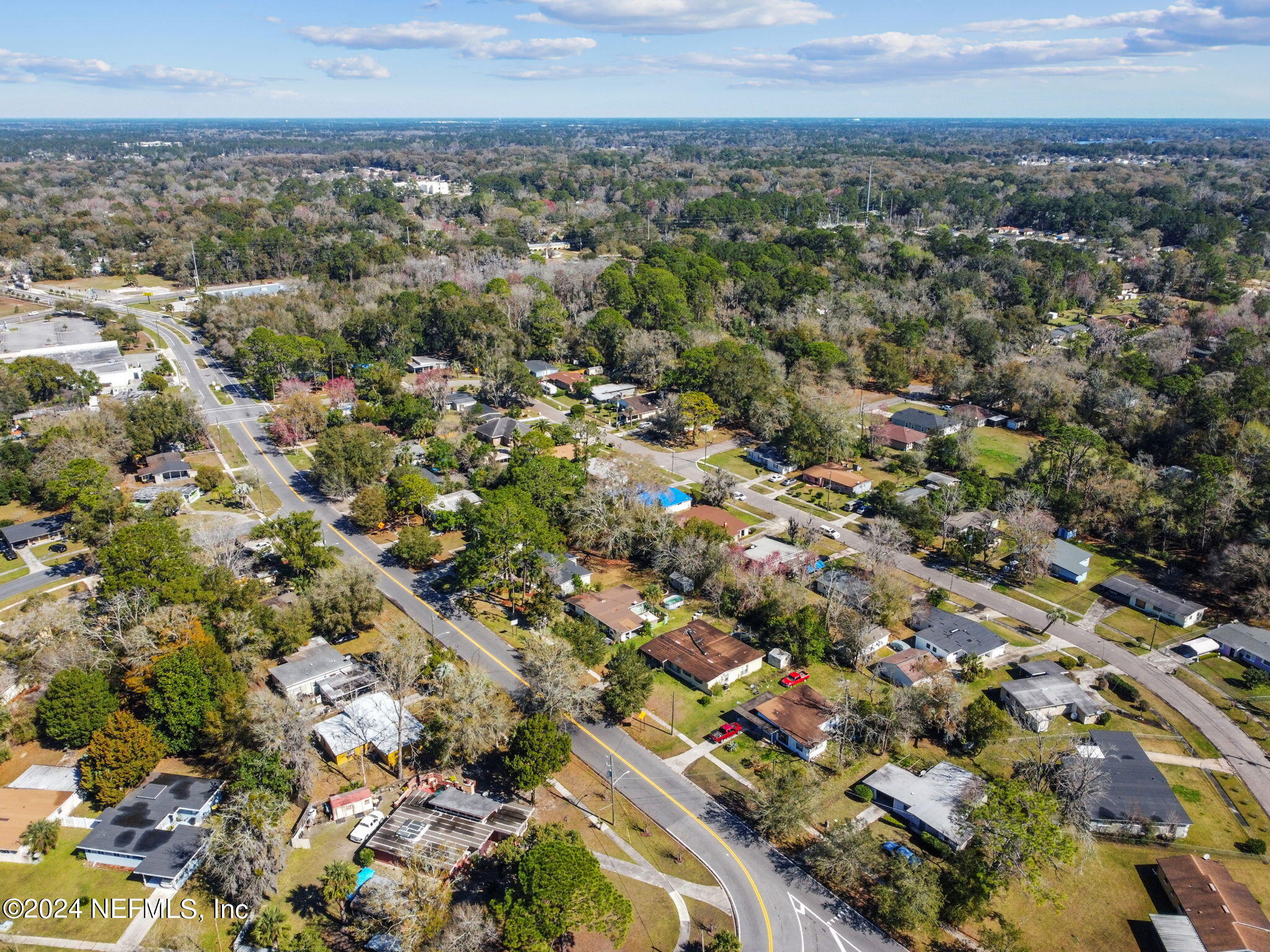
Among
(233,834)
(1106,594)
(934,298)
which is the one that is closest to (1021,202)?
(934,298)

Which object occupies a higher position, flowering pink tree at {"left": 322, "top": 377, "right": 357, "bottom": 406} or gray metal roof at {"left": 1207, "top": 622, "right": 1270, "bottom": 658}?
flowering pink tree at {"left": 322, "top": 377, "right": 357, "bottom": 406}

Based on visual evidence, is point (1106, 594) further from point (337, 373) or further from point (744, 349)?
point (337, 373)

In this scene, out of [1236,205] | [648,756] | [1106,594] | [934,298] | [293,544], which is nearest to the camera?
[648,756]

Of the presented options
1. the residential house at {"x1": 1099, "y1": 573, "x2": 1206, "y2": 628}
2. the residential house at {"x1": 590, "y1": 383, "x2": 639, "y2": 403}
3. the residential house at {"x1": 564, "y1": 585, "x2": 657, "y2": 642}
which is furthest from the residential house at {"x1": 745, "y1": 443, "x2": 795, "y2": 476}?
the residential house at {"x1": 1099, "y1": 573, "x2": 1206, "y2": 628}

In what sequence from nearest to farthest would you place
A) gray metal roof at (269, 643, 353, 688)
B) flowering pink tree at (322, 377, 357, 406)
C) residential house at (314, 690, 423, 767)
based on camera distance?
residential house at (314, 690, 423, 767) → gray metal roof at (269, 643, 353, 688) → flowering pink tree at (322, 377, 357, 406)

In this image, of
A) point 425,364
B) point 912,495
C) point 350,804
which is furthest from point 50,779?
point 425,364

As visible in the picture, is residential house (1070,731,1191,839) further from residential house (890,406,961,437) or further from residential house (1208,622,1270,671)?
residential house (890,406,961,437)

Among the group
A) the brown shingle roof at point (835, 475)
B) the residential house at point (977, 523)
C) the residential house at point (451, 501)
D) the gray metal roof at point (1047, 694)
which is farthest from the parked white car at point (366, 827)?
the brown shingle roof at point (835, 475)
